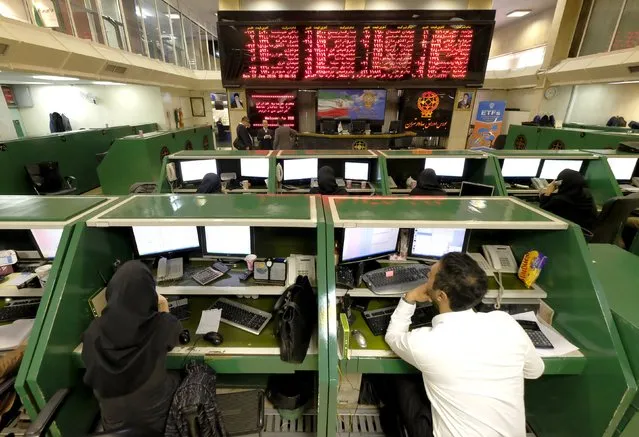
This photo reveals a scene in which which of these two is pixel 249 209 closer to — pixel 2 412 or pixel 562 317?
pixel 2 412

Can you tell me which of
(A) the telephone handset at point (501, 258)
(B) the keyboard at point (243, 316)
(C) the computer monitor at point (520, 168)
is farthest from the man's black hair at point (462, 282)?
(C) the computer monitor at point (520, 168)

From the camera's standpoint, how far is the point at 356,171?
3852mm

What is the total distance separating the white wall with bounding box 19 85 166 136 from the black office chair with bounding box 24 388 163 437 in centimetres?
836

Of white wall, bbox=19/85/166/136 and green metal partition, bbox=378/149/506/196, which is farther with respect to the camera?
white wall, bbox=19/85/166/136

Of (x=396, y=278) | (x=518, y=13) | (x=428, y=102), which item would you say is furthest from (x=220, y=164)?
(x=518, y=13)

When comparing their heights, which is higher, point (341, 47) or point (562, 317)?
point (341, 47)

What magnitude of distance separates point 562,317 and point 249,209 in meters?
1.91

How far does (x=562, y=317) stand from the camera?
1641mm

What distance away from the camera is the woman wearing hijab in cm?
291

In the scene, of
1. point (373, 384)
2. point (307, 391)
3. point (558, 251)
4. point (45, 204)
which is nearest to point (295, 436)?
point (307, 391)

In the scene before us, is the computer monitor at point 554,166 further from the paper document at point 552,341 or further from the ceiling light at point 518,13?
the ceiling light at point 518,13

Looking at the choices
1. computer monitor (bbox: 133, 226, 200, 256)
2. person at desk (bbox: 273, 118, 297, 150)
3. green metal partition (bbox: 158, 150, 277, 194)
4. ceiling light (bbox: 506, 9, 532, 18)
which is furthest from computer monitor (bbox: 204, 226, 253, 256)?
ceiling light (bbox: 506, 9, 532, 18)

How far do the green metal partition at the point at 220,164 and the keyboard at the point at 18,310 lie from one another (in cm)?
177

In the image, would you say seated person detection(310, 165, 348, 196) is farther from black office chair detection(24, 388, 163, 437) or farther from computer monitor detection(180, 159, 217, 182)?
black office chair detection(24, 388, 163, 437)
